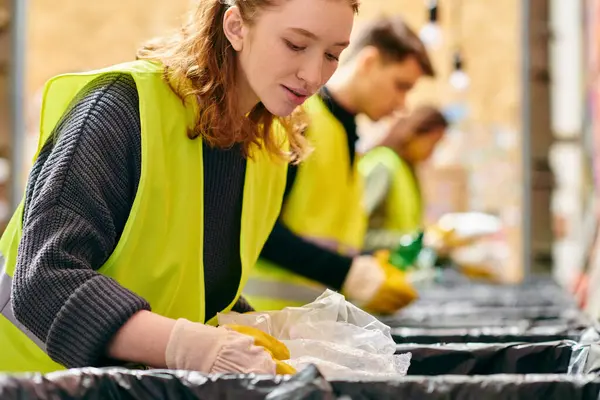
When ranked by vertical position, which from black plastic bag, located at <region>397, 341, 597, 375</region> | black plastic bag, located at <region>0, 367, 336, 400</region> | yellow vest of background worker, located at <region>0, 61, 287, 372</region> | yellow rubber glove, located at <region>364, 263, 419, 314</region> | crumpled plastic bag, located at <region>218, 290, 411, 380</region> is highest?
yellow vest of background worker, located at <region>0, 61, 287, 372</region>

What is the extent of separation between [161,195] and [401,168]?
4.15 m

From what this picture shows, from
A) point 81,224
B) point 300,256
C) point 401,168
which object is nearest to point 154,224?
point 81,224

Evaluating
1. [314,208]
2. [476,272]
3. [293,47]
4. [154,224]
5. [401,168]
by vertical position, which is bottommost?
[476,272]

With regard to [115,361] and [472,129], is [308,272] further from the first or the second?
[472,129]

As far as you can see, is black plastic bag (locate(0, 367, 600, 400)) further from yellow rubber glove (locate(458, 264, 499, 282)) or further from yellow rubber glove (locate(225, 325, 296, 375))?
yellow rubber glove (locate(458, 264, 499, 282))

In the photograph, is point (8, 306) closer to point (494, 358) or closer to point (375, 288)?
point (494, 358)

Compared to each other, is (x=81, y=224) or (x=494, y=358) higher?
(x=81, y=224)

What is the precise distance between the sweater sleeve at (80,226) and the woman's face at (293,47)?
0.68 feet

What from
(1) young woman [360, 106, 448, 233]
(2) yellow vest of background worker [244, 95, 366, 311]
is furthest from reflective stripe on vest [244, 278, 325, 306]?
(1) young woman [360, 106, 448, 233]

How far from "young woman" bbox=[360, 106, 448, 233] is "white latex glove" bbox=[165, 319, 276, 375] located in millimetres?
4074

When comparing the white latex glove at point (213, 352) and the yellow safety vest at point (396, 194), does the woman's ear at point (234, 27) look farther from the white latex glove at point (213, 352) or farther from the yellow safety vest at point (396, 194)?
the yellow safety vest at point (396, 194)

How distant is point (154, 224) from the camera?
157cm

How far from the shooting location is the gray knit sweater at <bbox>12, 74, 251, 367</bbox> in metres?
1.36

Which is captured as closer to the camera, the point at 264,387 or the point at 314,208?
the point at 264,387
